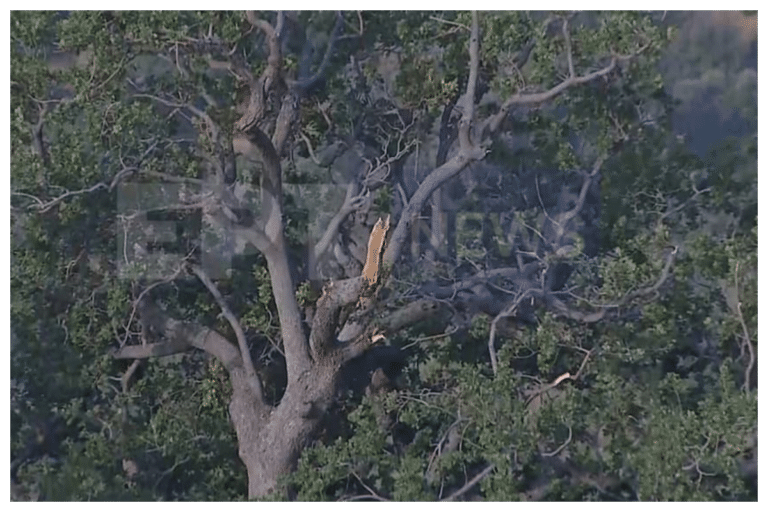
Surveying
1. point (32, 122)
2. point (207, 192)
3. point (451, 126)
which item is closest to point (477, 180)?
point (451, 126)

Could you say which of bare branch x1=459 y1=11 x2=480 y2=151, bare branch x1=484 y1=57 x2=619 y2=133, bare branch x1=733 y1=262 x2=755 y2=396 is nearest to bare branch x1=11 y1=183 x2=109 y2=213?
bare branch x1=459 y1=11 x2=480 y2=151

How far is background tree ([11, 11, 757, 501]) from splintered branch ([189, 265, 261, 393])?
0.05 m

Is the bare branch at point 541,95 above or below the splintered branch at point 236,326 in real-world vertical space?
above

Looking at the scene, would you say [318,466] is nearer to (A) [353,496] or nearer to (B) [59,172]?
(A) [353,496]

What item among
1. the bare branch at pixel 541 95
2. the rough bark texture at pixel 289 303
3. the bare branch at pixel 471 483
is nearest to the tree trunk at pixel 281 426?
the rough bark texture at pixel 289 303

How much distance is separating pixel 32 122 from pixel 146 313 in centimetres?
167

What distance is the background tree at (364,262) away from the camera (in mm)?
9000

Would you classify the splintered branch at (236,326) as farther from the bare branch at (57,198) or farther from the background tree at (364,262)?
the bare branch at (57,198)

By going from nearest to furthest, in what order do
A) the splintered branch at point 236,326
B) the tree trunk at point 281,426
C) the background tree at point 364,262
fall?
the background tree at point 364,262 < the tree trunk at point 281,426 < the splintered branch at point 236,326

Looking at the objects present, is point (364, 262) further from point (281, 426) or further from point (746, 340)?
point (746, 340)

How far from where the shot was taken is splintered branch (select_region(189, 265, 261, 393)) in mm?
9430

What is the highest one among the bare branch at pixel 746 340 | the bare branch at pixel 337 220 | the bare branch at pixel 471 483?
the bare branch at pixel 337 220

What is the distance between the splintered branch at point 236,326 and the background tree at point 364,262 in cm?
5

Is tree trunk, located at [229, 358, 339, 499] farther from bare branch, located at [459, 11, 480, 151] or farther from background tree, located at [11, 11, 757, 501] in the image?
bare branch, located at [459, 11, 480, 151]
